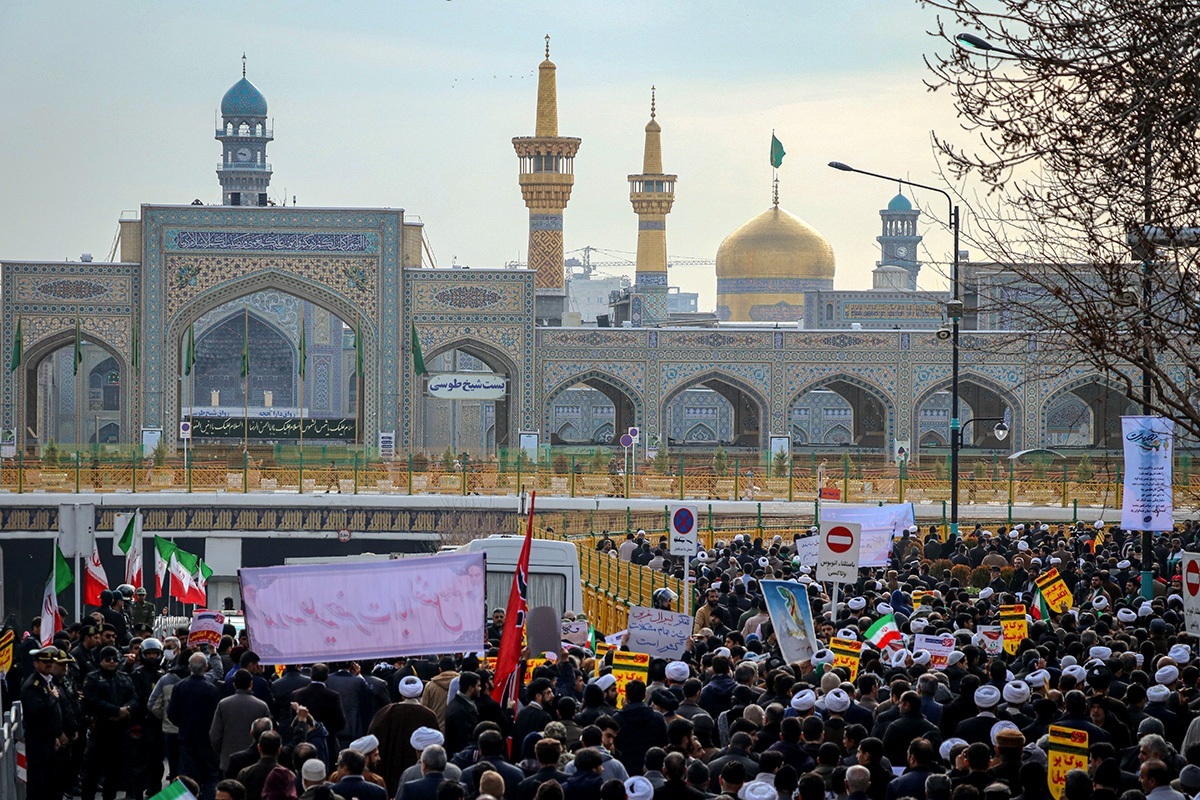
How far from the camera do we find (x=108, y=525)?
27.8m

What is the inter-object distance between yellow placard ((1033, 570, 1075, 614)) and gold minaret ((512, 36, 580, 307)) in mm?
32319

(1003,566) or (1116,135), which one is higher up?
(1116,135)

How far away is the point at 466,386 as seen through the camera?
123 ft

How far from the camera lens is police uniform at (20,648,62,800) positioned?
9570 mm

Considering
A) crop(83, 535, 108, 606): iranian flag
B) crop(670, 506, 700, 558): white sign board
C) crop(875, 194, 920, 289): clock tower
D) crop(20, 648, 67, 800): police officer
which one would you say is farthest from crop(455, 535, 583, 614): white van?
crop(875, 194, 920, 289): clock tower

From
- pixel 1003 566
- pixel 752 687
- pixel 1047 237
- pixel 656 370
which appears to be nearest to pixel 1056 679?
pixel 752 687

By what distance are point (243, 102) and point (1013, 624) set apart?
5002cm

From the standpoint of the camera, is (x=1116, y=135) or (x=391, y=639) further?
(x=391, y=639)

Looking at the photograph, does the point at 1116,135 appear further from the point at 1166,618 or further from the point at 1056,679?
the point at 1166,618

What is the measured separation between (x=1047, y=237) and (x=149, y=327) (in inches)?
1158

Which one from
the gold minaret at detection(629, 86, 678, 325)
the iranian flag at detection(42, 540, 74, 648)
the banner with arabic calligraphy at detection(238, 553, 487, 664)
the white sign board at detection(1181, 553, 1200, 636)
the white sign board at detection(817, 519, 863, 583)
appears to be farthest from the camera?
the gold minaret at detection(629, 86, 678, 325)

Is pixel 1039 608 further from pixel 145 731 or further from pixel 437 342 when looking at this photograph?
pixel 437 342

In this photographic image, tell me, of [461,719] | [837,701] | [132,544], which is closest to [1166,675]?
[837,701]

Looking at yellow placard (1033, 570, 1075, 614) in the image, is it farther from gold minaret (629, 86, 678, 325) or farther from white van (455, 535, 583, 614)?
gold minaret (629, 86, 678, 325)
